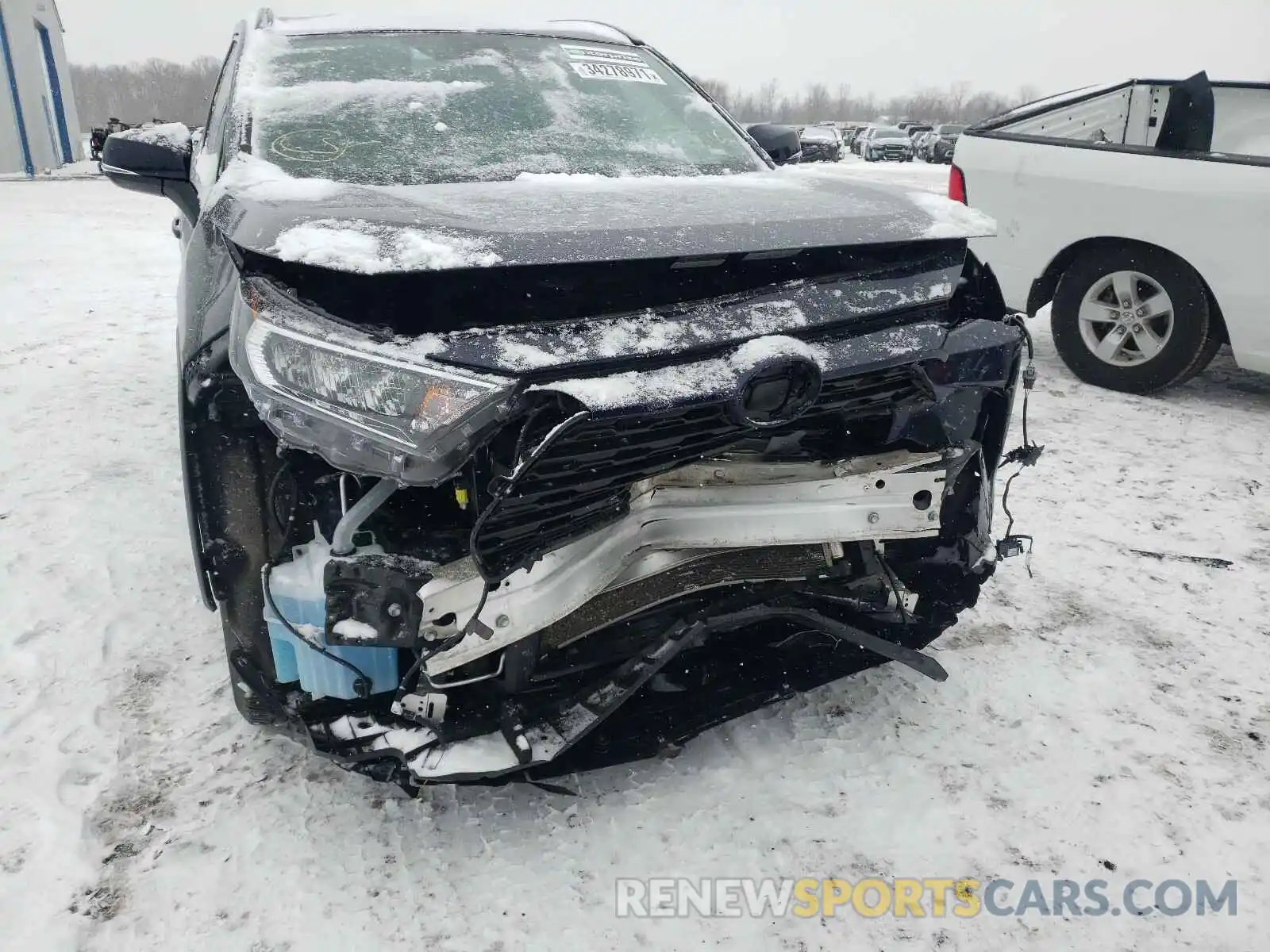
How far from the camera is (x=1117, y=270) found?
4648 mm

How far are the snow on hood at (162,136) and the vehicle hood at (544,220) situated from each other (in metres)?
0.81

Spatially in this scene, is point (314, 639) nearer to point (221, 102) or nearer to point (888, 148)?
point (221, 102)

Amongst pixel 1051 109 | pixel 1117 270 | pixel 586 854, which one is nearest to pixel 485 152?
pixel 586 854

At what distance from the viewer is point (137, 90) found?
79.2 m

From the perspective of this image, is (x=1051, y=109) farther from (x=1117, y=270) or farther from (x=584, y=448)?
(x=584, y=448)

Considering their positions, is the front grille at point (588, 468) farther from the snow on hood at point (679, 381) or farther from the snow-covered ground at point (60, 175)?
the snow-covered ground at point (60, 175)

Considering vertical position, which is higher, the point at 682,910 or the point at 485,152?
the point at 485,152

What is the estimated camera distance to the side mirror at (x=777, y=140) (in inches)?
129

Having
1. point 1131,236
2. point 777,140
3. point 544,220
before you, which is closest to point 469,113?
point 544,220

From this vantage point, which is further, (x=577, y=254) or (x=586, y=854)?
(x=586, y=854)

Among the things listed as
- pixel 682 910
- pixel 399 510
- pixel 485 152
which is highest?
pixel 485 152

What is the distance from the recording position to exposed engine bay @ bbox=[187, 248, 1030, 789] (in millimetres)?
1460

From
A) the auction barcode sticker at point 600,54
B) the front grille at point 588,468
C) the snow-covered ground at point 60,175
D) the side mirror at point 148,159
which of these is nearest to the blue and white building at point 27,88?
the snow-covered ground at point 60,175

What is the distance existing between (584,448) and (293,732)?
0.90 meters
